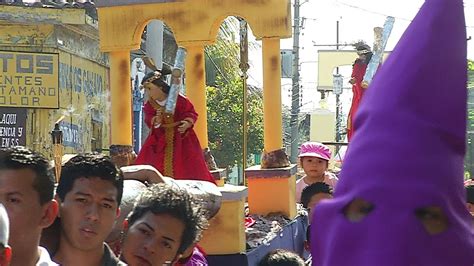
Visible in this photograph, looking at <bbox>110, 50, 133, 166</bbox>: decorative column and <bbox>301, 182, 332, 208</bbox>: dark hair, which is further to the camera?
<bbox>110, 50, 133, 166</bbox>: decorative column

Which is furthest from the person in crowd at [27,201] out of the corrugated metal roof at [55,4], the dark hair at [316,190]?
the corrugated metal roof at [55,4]

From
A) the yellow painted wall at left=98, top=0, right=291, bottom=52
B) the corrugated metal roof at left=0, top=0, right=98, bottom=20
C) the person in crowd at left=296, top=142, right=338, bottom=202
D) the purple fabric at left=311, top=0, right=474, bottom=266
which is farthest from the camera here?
the corrugated metal roof at left=0, top=0, right=98, bottom=20

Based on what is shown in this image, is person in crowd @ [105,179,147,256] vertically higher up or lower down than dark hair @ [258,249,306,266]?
higher up

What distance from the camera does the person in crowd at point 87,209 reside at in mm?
3322

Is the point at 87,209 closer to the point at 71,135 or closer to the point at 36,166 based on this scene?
the point at 36,166

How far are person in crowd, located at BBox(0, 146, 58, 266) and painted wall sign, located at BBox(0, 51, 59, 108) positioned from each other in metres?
13.7

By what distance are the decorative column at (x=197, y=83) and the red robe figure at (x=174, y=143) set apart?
1484 millimetres

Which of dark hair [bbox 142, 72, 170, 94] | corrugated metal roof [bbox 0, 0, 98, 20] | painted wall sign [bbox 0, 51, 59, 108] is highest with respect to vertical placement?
corrugated metal roof [bbox 0, 0, 98, 20]

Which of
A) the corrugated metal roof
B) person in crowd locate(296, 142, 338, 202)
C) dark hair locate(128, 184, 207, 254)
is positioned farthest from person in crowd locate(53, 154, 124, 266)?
the corrugated metal roof

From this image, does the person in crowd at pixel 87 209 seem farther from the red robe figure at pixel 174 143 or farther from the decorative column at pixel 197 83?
the decorative column at pixel 197 83

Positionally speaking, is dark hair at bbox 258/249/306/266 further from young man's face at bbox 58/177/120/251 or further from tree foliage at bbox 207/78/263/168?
tree foliage at bbox 207/78/263/168

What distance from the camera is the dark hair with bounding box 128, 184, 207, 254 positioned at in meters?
3.53

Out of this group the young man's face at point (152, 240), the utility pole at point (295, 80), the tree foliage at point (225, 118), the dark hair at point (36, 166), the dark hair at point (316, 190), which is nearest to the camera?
the dark hair at point (36, 166)

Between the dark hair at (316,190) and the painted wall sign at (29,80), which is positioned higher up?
the painted wall sign at (29,80)
